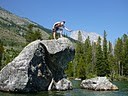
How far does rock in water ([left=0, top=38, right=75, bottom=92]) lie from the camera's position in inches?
1898

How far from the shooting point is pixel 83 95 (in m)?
47.5

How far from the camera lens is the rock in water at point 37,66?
48219 millimetres

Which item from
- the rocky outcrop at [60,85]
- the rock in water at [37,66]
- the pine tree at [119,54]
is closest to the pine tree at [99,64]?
the pine tree at [119,54]

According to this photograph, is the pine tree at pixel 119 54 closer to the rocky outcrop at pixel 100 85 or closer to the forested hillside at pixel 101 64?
the forested hillside at pixel 101 64

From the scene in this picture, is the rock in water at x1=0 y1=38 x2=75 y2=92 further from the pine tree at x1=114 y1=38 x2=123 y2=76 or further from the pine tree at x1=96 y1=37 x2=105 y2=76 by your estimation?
the pine tree at x1=114 y1=38 x2=123 y2=76

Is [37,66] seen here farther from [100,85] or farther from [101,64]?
[101,64]

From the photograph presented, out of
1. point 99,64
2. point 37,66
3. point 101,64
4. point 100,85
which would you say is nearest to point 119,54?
point 101,64

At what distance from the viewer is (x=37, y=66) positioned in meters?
52.2

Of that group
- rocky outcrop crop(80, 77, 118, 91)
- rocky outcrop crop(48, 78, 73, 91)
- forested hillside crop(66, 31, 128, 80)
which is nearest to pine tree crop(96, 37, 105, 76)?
forested hillside crop(66, 31, 128, 80)

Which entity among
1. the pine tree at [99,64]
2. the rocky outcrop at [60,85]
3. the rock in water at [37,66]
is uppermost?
the pine tree at [99,64]


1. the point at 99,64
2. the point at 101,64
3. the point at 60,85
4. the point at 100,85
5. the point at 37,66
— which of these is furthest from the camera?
the point at 99,64

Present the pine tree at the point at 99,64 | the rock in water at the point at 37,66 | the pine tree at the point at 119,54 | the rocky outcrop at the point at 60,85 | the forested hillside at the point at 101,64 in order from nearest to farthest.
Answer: the rock in water at the point at 37,66 < the rocky outcrop at the point at 60,85 < the forested hillside at the point at 101,64 < the pine tree at the point at 99,64 < the pine tree at the point at 119,54

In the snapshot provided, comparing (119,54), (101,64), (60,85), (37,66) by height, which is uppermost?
(119,54)

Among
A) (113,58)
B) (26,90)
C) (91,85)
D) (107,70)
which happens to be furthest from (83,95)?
(113,58)
